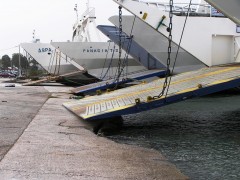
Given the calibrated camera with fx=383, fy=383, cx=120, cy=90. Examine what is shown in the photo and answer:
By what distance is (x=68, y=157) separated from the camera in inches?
207

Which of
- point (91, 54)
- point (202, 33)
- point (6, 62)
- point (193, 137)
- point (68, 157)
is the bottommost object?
point (6, 62)

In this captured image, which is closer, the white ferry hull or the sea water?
the sea water

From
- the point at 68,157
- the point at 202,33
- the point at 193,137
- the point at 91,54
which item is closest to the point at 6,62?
the point at 91,54

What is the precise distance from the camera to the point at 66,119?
8914mm

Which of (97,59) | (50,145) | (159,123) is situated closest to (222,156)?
(50,145)

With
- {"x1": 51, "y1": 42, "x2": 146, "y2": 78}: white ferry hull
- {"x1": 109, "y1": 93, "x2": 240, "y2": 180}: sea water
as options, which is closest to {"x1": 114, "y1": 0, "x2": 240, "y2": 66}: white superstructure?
{"x1": 109, "y1": 93, "x2": 240, "y2": 180}: sea water

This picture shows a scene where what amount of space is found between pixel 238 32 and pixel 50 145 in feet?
41.8

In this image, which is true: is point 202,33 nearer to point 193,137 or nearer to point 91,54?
point 193,137

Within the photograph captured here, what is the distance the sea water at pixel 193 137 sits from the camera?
560cm

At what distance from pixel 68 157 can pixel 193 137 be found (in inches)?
136

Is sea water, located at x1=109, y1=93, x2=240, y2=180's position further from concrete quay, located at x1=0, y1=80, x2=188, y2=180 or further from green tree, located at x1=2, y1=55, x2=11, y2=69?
green tree, located at x1=2, y1=55, x2=11, y2=69

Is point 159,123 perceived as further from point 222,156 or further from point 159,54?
point 159,54

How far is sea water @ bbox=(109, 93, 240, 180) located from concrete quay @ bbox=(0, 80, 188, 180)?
0.51 meters

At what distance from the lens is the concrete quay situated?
454 centimetres
